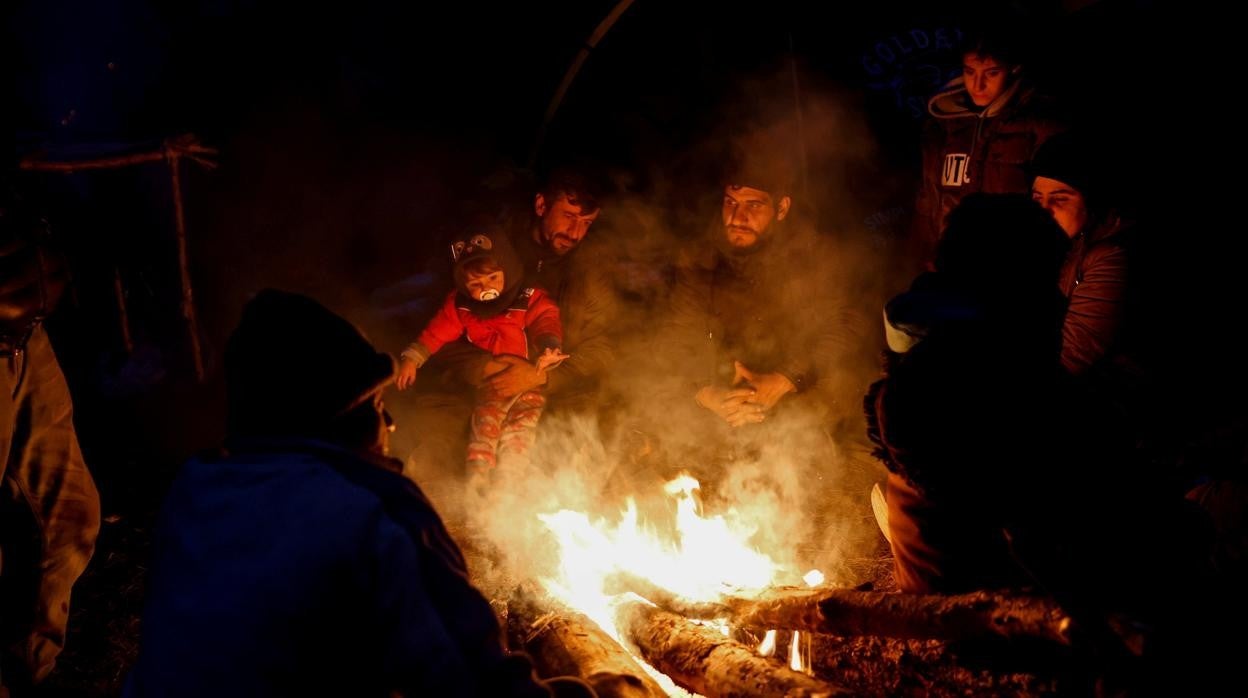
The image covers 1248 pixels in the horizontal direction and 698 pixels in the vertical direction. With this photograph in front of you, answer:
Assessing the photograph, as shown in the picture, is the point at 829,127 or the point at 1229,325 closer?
the point at 1229,325

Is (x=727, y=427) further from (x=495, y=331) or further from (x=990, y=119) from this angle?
(x=990, y=119)

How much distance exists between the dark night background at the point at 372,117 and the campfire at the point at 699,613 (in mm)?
3307

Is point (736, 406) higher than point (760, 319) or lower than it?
lower

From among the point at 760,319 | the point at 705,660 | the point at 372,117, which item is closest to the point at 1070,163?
the point at 760,319

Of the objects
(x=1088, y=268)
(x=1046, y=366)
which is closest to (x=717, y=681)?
(x=1046, y=366)

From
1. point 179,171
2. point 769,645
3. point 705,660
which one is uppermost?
point 179,171

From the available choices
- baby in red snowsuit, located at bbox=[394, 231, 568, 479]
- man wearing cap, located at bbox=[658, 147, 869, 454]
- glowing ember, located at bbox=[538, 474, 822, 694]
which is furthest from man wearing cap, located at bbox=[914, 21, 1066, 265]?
baby in red snowsuit, located at bbox=[394, 231, 568, 479]

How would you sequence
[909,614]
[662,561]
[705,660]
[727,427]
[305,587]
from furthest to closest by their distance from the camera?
1. [727,427]
2. [662,561]
3. [705,660]
4. [909,614]
5. [305,587]

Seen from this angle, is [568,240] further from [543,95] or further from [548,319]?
[543,95]

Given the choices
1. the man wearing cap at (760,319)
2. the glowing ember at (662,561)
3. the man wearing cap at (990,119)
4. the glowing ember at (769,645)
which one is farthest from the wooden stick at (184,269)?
the man wearing cap at (990,119)

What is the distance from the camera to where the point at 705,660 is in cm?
345

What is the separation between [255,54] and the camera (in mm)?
7711

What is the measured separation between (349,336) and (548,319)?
4.55 meters

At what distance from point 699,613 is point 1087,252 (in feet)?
11.9
